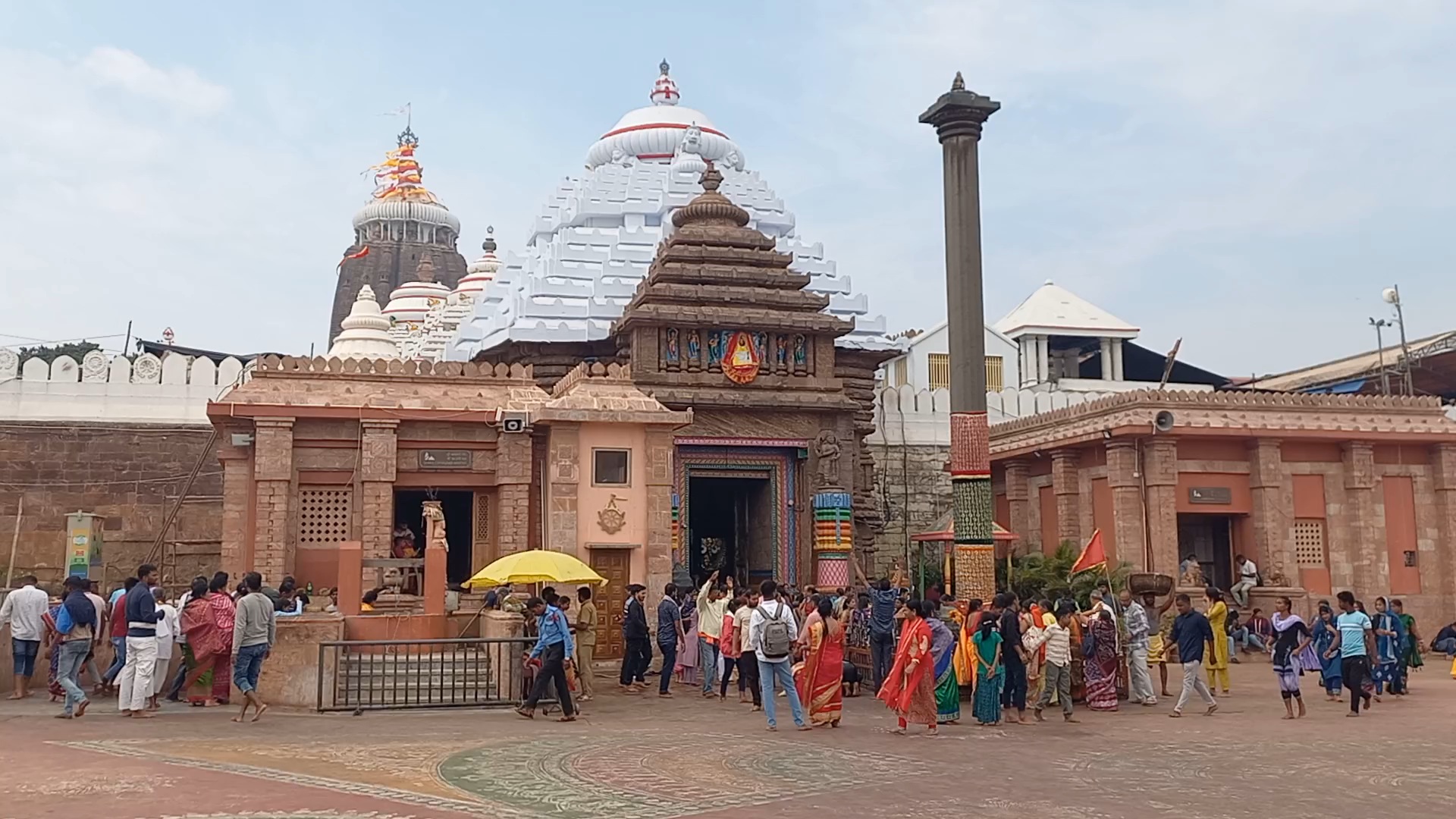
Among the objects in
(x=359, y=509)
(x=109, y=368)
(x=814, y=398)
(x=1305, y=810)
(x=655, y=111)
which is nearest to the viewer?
(x=1305, y=810)

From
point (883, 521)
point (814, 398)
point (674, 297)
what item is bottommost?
point (883, 521)

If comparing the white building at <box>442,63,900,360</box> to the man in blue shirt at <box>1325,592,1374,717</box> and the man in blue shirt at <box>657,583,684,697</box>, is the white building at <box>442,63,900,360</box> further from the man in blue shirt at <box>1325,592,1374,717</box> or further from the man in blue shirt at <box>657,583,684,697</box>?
the man in blue shirt at <box>1325,592,1374,717</box>

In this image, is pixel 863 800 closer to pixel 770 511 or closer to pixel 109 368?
pixel 770 511

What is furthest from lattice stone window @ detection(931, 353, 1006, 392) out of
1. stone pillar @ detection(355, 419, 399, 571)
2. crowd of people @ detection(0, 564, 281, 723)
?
crowd of people @ detection(0, 564, 281, 723)

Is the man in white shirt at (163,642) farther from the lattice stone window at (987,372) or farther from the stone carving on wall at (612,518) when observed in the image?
the lattice stone window at (987,372)

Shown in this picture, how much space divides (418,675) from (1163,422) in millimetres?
14566

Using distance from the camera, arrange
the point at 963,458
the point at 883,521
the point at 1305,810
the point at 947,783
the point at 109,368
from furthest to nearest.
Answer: the point at 883,521 < the point at 109,368 < the point at 963,458 < the point at 947,783 < the point at 1305,810

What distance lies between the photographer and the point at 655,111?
1428 inches

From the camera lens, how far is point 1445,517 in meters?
24.1

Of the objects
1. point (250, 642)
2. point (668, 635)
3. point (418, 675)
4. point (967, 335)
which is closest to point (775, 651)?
point (418, 675)

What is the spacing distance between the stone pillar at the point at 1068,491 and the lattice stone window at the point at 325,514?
1370 cm

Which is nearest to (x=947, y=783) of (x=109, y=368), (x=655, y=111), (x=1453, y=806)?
(x=1453, y=806)

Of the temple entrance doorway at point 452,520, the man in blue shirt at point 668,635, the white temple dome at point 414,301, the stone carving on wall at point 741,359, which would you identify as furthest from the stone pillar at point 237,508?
the white temple dome at point 414,301

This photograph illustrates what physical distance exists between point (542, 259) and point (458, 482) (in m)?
9.96
